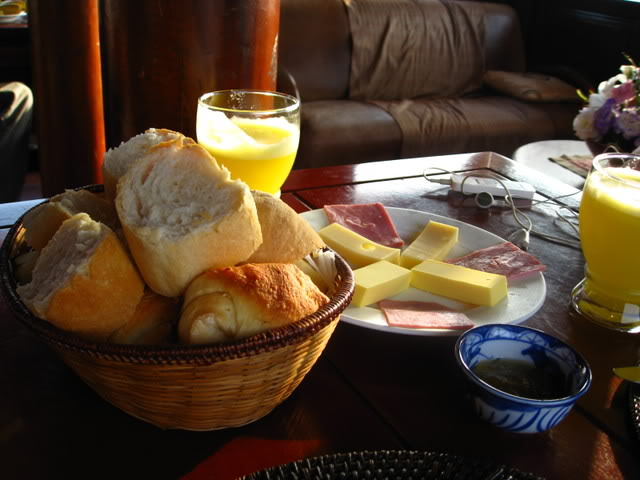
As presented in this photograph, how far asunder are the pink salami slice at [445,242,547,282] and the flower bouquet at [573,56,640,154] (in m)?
0.90

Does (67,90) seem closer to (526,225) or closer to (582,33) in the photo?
(526,225)

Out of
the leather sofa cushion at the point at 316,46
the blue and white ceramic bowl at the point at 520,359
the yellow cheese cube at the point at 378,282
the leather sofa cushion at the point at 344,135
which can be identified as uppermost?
the blue and white ceramic bowl at the point at 520,359

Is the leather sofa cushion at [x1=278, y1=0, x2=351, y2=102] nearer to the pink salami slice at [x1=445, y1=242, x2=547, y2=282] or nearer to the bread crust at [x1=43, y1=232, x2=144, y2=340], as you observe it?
the pink salami slice at [x1=445, y1=242, x2=547, y2=282]

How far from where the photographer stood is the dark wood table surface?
0.53 metres

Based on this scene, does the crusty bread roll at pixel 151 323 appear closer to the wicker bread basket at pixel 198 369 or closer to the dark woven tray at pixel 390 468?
the wicker bread basket at pixel 198 369

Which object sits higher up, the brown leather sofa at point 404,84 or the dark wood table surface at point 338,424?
the dark wood table surface at point 338,424

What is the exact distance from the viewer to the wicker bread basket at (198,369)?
46 cm

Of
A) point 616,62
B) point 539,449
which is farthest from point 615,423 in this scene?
point 616,62

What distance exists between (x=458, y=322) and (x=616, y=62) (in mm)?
3605

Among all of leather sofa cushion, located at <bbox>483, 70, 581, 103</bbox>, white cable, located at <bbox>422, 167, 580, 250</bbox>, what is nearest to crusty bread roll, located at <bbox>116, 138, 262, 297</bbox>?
white cable, located at <bbox>422, 167, 580, 250</bbox>

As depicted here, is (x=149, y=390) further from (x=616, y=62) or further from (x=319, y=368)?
(x=616, y=62)

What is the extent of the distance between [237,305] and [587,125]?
1.72 metres

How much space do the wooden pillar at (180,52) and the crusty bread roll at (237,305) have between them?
968 millimetres

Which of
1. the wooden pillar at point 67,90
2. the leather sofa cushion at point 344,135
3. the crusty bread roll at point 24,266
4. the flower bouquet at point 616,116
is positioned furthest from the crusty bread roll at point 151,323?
the leather sofa cushion at point 344,135
